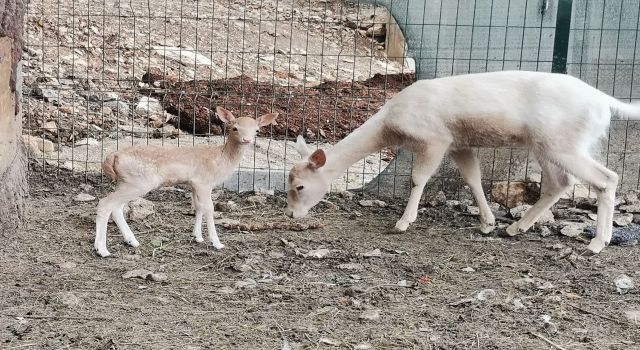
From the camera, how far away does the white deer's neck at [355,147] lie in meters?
7.09

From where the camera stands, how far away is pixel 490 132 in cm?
676

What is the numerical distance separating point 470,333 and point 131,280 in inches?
78.5

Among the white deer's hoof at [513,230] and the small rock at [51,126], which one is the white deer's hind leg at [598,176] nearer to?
the white deer's hoof at [513,230]

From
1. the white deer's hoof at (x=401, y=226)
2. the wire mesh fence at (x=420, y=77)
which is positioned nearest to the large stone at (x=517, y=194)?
the wire mesh fence at (x=420, y=77)

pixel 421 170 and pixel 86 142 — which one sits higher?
pixel 421 170

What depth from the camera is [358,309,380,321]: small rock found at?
4.85 metres

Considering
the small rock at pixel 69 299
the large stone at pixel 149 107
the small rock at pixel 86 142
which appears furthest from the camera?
the large stone at pixel 149 107

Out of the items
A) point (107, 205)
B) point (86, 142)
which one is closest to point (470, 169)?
Answer: point (107, 205)

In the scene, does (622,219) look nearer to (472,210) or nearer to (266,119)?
(472,210)

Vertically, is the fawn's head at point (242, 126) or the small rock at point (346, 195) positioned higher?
the fawn's head at point (242, 126)

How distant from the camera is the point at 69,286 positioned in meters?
5.23

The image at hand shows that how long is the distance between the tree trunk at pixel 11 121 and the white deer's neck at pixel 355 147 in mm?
2235

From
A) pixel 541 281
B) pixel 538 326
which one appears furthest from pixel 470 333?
pixel 541 281

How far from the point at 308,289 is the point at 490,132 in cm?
214
